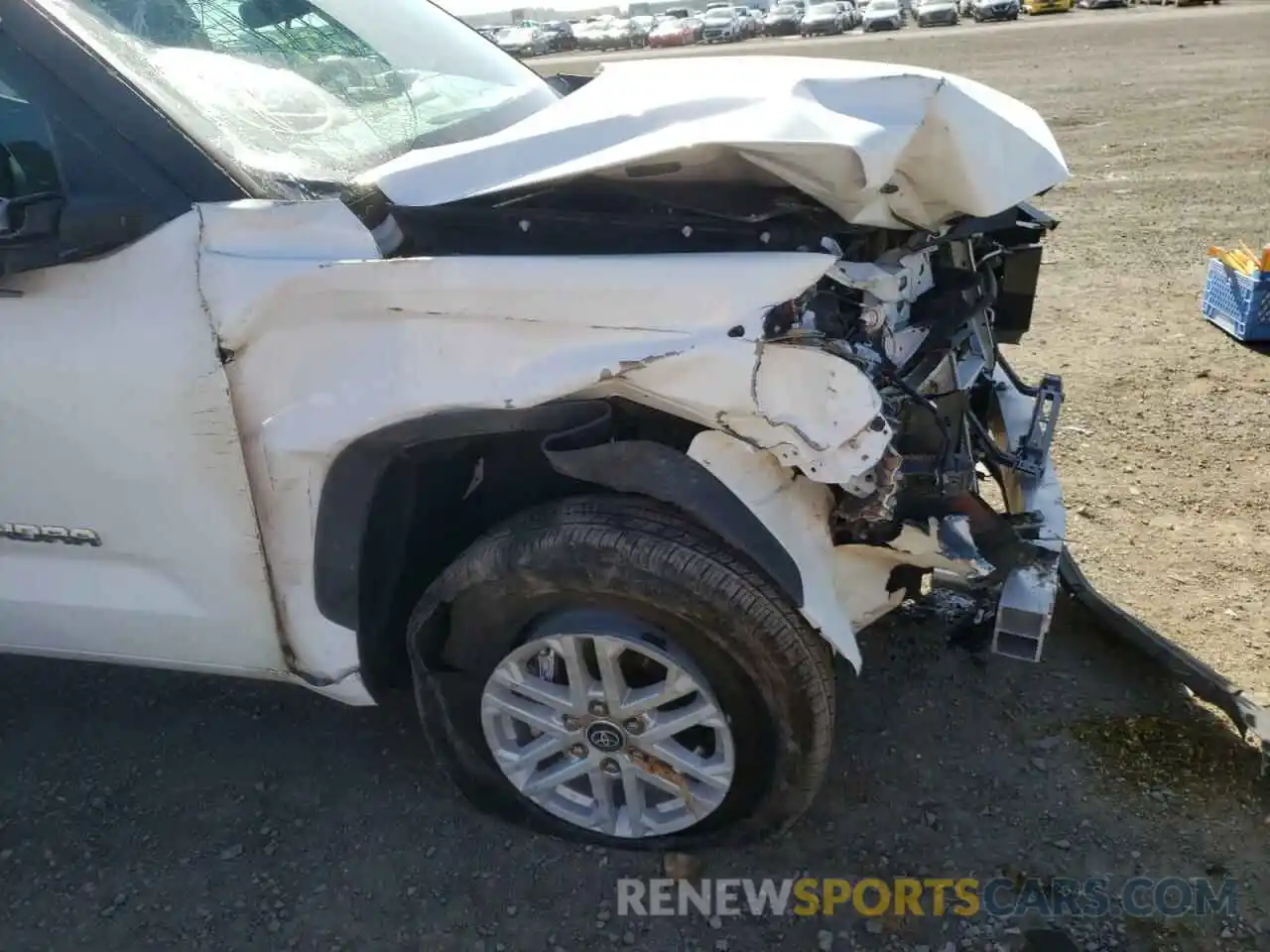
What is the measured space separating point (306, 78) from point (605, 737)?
1.77 meters

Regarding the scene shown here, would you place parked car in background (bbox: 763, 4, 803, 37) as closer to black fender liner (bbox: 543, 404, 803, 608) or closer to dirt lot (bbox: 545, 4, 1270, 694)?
dirt lot (bbox: 545, 4, 1270, 694)

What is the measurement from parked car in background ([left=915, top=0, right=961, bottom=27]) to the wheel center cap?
37.3 meters

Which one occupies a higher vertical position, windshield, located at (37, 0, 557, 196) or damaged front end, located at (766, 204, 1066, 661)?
windshield, located at (37, 0, 557, 196)

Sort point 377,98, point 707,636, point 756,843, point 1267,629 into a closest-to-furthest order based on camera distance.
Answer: point 707,636, point 756,843, point 377,98, point 1267,629

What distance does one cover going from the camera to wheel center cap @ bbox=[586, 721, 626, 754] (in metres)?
2.16

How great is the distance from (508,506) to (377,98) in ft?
3.79

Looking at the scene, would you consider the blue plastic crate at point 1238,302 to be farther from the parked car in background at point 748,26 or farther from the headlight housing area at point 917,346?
the parked car in background at point 748,26

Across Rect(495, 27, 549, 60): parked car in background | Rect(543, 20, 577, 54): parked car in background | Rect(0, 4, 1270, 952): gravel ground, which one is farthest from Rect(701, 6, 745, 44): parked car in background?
Rect(0, 4, 1270, 952): gravel ground

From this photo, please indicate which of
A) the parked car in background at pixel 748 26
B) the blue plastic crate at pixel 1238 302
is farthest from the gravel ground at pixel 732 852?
the parked car in background at pixel 748 26

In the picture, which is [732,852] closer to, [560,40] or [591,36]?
[560,40]

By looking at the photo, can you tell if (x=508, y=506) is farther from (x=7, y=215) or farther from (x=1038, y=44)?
(x=1038, y=44)

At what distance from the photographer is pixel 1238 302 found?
4742 millimetres

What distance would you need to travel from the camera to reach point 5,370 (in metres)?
2.07

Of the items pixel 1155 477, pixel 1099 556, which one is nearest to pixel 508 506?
pixel 1099 556
